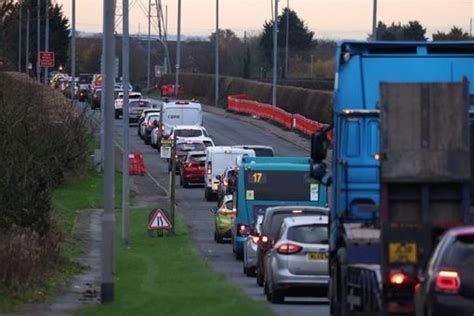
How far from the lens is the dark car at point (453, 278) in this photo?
12.1m

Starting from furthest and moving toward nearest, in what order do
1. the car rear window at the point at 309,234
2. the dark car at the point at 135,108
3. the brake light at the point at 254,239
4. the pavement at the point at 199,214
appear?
the dark car at the point at 135,108 < the brake light at the point at 254,239 < the pavement at the point at 199,214 < the car rear window at the point at 309,234

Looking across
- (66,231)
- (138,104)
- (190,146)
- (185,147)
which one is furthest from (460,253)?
(138,104)

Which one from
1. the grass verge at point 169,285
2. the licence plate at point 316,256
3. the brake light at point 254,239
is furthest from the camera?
the brake light at point 254,239

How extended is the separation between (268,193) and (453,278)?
2319cm

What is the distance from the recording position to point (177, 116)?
67000 millimetres

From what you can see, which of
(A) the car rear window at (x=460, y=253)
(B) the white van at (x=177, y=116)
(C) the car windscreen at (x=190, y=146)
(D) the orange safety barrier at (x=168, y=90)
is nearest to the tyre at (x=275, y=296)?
(A) the car rear window at (x=460, y=253)

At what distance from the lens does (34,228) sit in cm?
2659

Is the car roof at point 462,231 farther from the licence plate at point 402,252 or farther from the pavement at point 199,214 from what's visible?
the pavement at point 199,214

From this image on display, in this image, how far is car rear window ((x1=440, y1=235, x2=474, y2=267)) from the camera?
40.3 ft

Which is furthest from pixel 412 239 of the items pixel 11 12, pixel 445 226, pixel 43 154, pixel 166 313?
pixel 43 154

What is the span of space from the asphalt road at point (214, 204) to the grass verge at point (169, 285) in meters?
0.62

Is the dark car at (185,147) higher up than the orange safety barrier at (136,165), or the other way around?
the dark car at (185,147)

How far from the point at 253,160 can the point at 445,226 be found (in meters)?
23.4

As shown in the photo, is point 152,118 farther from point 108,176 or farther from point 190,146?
point 108,176
